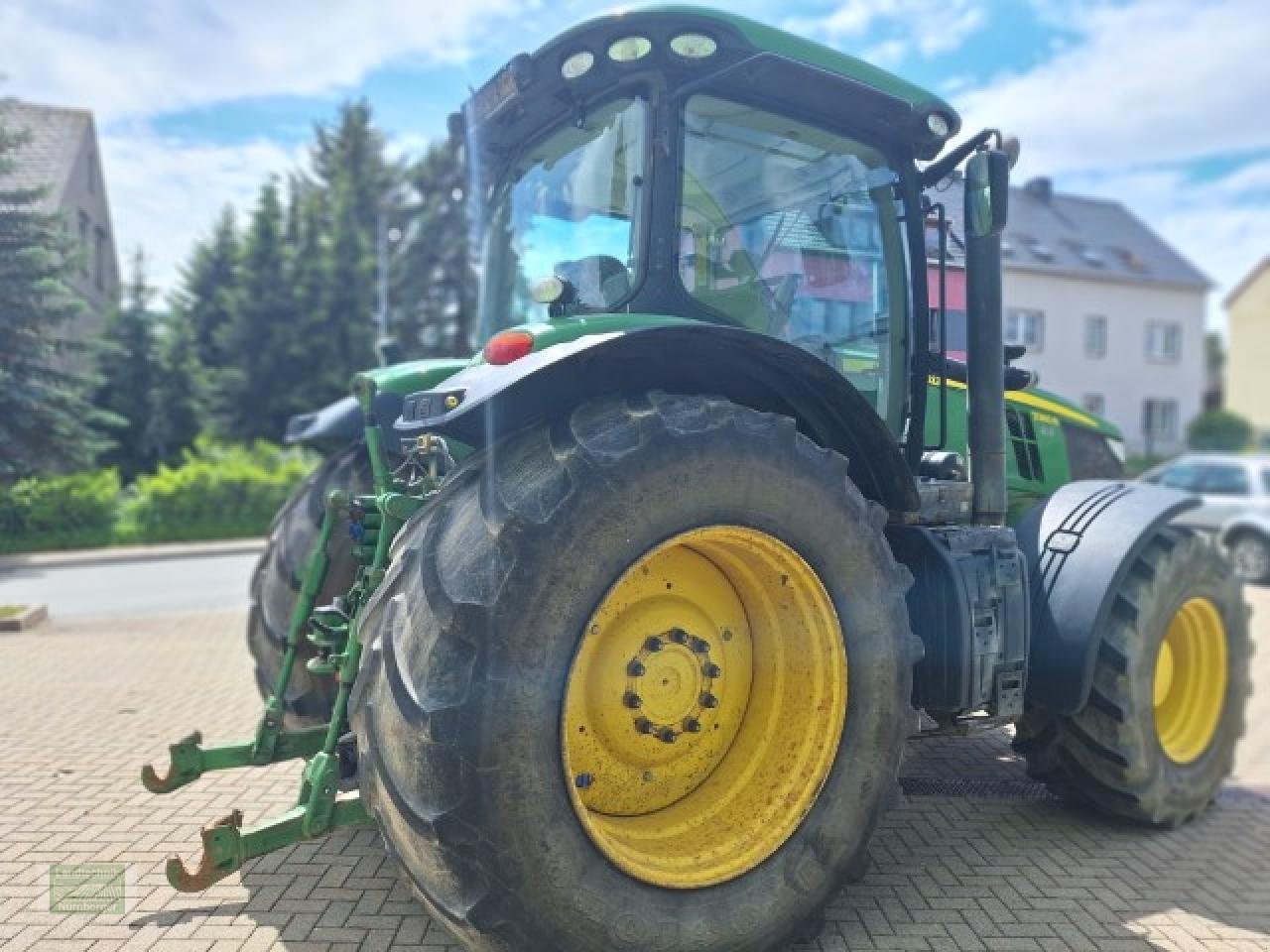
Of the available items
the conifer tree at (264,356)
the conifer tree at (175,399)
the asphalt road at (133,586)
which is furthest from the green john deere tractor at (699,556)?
the conifer tree at (264,356)

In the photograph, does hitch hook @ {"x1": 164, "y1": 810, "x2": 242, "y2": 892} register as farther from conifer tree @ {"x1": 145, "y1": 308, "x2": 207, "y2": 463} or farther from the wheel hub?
conifer tree @ {"x1": 145, "y1": 308, "x2": 207, "y2": 463}

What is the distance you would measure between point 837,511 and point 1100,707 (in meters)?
1.70

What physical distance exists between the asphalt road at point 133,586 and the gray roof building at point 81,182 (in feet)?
33.7

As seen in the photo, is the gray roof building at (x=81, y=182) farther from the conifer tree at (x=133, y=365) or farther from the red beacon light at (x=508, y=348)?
the red beacon light at (x=508, y=348)

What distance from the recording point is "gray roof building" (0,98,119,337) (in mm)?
23734

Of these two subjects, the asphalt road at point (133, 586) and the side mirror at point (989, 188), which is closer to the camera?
the side mirror at point (989, 188)

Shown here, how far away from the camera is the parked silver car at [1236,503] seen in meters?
12.1

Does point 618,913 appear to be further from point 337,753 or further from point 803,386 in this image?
point 803,386

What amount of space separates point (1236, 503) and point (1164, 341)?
91.7 feet

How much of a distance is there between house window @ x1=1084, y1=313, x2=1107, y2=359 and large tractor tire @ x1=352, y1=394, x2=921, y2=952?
118 feet

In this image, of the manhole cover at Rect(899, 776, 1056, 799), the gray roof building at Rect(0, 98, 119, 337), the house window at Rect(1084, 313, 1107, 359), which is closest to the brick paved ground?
the manhole cover at Rect(899, 776, 1056, 799)

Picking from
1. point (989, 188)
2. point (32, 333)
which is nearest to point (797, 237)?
point (989, 188)

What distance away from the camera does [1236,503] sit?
12.5 meters

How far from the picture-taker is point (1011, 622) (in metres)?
3.37
